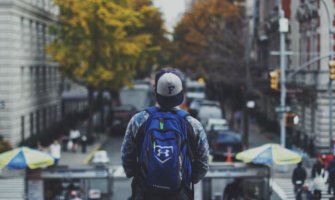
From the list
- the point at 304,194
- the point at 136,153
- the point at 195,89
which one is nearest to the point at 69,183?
the point at 304,194

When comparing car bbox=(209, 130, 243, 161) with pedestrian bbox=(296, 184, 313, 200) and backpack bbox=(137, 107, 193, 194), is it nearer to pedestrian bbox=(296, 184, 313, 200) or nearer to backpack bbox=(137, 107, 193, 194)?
pedestrian bbox=(296, 184, 313, 200)

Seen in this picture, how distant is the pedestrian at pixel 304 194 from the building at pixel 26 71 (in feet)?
48.3

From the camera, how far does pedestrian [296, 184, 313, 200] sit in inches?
843

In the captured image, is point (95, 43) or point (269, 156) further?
point (95, 43)

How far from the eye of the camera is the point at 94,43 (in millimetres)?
44500

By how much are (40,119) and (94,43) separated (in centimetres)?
610

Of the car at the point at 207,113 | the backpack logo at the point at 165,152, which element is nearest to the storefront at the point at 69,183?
the backpack logo at the point at 165,152

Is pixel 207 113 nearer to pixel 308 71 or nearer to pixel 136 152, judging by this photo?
pixel 308 71

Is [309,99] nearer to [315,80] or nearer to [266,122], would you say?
[315,80]

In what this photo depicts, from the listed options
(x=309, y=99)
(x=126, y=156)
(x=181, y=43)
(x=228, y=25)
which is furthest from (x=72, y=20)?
(x=126, y=156)

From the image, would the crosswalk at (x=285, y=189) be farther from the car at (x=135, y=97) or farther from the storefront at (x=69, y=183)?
the car at (x=135, y=97)

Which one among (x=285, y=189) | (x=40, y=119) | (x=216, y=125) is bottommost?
(x=285, y=189)

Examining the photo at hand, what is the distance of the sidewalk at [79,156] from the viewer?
35562 mm

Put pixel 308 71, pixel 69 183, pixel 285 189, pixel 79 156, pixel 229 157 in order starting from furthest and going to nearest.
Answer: pixel 308 71 < pixel 79 156 < pixel 229 157 < pixel 285 189 < pixel 69 183
